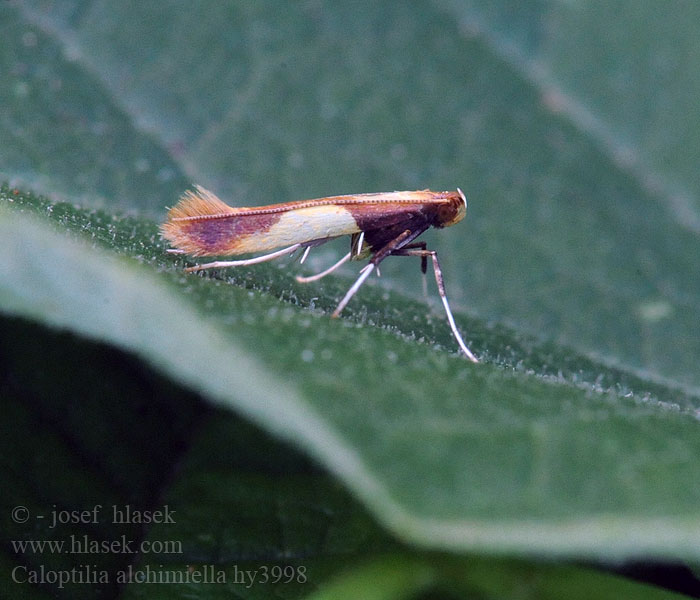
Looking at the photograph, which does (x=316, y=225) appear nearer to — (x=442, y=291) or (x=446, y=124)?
(x=442, y=291)

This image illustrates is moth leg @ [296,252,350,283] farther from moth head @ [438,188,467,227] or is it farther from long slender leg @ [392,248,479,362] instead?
moth head @ [438,188,467,227]

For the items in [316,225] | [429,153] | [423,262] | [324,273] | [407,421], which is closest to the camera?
[407,421]

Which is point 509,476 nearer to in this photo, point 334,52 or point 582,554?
point 582,554

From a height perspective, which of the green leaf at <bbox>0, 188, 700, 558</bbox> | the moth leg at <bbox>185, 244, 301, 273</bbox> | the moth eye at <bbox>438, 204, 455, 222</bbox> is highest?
the moth eye at <bbox>438, 204, 455, 222</bbox>

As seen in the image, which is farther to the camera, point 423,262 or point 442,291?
point 423,262

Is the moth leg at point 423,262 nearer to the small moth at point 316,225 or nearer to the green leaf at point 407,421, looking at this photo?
the small moth at point 316,225

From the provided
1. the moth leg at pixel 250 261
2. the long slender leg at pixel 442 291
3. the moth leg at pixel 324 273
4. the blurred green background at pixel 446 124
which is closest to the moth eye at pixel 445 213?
the long slender leg at pixel 442 291

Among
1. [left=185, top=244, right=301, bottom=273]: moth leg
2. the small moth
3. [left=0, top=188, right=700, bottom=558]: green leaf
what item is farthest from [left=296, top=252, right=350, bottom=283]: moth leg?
[left=0, top=188, right=700, bottom=558]: green leaf

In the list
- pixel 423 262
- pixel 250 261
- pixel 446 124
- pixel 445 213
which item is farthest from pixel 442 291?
pixel 446 124

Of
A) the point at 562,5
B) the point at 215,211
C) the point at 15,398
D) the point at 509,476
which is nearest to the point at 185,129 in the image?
the point at 215,211
